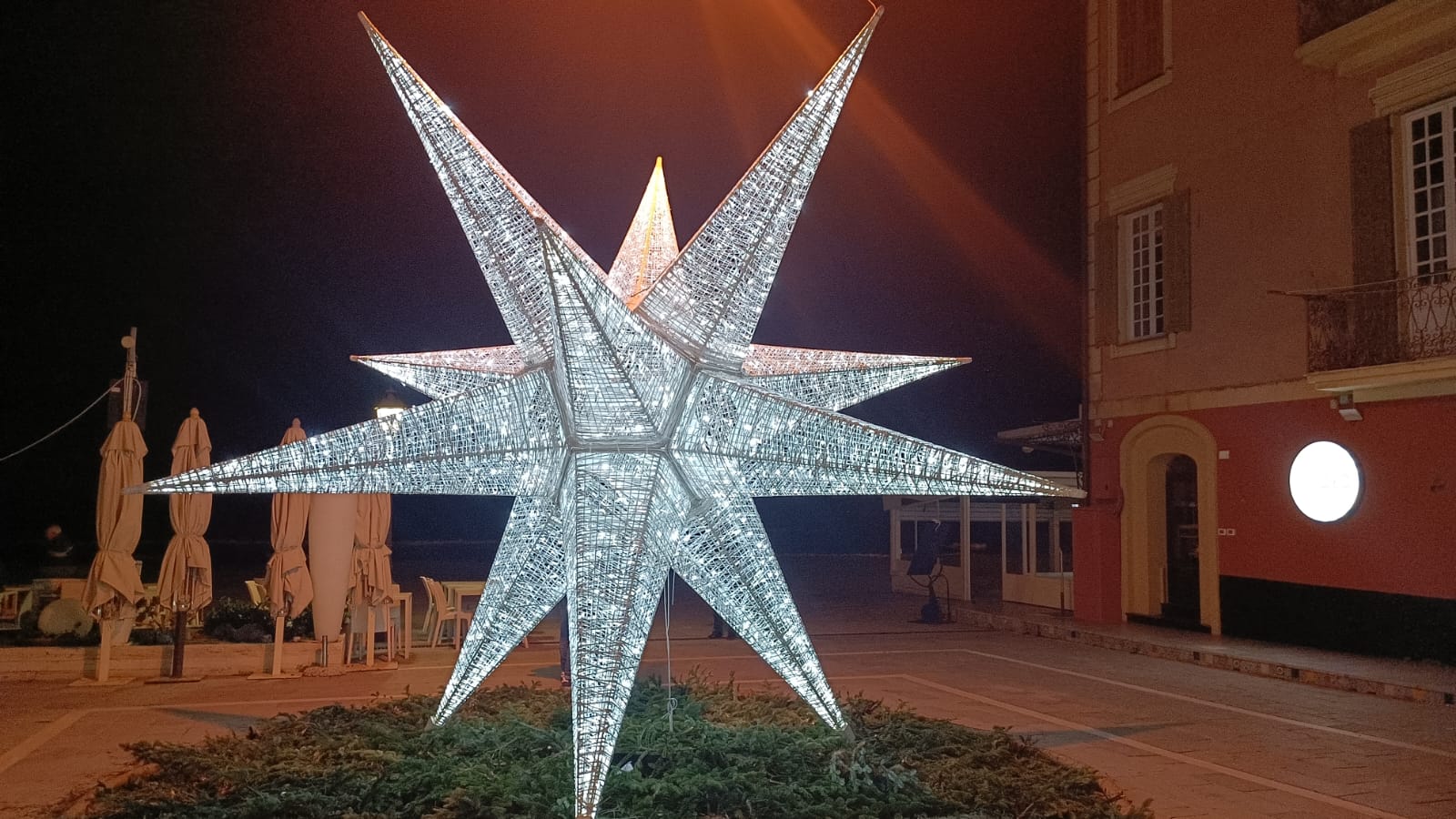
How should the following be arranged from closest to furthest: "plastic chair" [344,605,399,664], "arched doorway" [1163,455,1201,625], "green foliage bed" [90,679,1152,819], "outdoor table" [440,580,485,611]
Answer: "green foliage bed" [90,679,1152,819]
"plastic chair" [344,605,399,664]
"outdoor table" [440,580,485,611]
"arched doorway" [1163,455,1201,625]

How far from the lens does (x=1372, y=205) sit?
13.3 m

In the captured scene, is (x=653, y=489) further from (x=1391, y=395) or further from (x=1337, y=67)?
(x=1337, y=67)

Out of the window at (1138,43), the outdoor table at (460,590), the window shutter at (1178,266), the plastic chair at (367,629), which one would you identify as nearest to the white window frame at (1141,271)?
the window shutter at (1178,266)

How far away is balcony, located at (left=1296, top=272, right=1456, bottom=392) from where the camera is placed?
39.7ft

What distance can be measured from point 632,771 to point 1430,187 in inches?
479

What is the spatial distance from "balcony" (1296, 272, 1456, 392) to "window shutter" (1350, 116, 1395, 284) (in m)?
0.38

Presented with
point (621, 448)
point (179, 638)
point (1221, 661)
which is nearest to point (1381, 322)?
point (1221, 661)

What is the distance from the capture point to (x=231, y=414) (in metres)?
48.8

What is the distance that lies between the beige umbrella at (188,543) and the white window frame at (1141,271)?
13671 mm

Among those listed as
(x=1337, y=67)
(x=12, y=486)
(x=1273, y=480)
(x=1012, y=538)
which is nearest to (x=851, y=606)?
(x=1273, y=480)

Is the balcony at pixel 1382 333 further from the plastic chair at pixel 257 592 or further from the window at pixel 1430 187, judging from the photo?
the plastic chair at pixel 257 592

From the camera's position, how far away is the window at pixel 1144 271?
17.2 m

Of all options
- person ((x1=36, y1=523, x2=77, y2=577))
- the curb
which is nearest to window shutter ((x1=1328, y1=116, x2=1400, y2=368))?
the curb

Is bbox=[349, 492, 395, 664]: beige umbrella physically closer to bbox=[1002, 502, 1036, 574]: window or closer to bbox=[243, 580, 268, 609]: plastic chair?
bbox=[243, 580, 268, 609]: plastic chair
